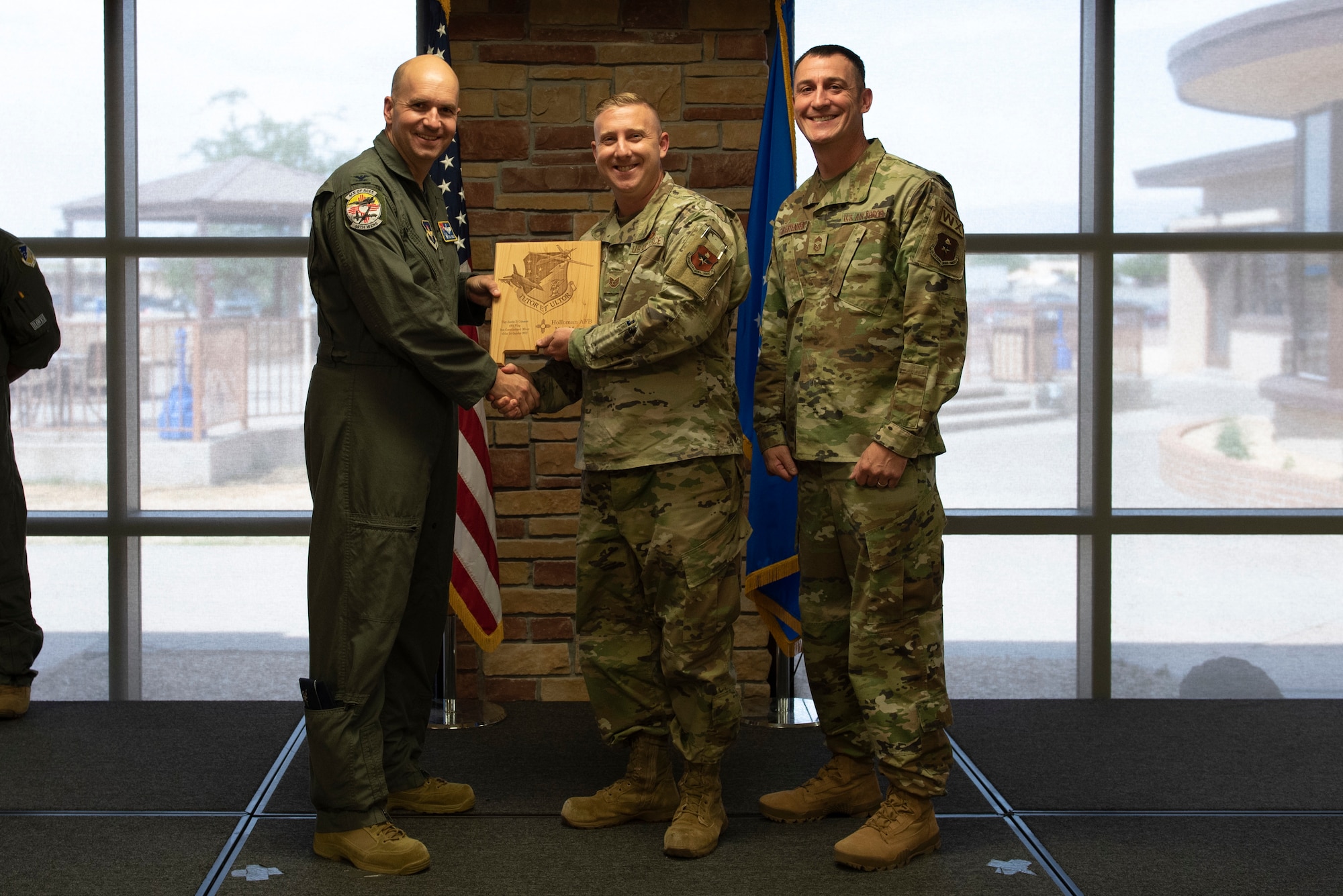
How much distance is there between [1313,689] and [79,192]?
4788 millimetres

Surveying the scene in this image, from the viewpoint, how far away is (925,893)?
89.2 inches

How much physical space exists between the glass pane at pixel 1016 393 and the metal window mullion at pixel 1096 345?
1.7 inches

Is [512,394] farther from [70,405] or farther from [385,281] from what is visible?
[70,405]

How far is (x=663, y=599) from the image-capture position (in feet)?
8.30

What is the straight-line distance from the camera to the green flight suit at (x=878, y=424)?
239cm

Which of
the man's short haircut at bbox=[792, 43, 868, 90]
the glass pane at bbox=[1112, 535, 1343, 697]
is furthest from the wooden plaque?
the glass pane at bbox=[1112, 535, 1343, 697]

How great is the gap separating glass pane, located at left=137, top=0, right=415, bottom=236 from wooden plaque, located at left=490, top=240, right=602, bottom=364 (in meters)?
1.64

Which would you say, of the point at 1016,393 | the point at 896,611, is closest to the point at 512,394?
the point at 896,611

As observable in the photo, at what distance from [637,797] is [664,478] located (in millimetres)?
778

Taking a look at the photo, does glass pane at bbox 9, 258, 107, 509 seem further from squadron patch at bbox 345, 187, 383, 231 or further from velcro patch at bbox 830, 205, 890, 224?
velcro patch at bbox 830, 205, 890, 224

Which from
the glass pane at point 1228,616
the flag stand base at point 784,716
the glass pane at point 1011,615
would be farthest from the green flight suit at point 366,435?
the glass pane at point 1228,616

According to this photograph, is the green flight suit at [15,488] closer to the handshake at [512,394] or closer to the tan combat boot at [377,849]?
the tan combat boot at [377,849]

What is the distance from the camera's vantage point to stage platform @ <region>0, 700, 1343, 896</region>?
232cm

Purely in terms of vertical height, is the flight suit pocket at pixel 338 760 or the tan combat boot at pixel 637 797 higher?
the flight suit pocket at pixel 338 760
